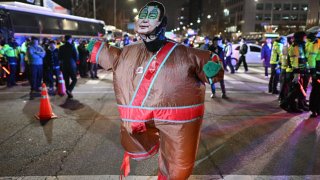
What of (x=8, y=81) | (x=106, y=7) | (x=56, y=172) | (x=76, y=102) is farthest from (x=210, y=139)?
(x=106, y=7)

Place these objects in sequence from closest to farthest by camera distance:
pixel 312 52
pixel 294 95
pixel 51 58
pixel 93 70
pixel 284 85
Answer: pixel 312 52, pixel 294 95, pixel 284 85, pixel 51 58, pixel 93 70

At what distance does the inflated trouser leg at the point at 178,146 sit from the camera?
303 centimetres

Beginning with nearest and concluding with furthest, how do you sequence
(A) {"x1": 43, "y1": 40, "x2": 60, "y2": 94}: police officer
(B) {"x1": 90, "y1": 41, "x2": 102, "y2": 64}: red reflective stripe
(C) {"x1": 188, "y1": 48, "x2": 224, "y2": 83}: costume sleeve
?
(C) {"x1": 188, "y1": 48, "x2": 224, "y2": 83}: costume sleeve
(B) {"x1": 90, "y1": 41, "x2": 102, "y2": 64}: red reflective stripe
(A) {"x1": 43, "y1": 40, "x2": 60, "y2": 94}: police officer

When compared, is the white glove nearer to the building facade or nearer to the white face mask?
the white face mask

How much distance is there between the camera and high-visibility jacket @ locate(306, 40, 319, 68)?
24.3 ft

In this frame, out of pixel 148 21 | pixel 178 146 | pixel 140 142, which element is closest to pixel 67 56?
pixel 140 142

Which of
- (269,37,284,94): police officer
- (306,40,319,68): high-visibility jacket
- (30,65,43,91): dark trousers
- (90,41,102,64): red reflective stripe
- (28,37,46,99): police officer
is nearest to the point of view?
(90,41,102,64): red reflective stripe

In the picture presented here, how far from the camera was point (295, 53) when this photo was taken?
25.0 ft

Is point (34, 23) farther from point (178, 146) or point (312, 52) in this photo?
point (178, 146)

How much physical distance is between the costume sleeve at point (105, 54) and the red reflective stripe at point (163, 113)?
49cm

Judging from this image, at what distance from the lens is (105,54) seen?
11.0 feet

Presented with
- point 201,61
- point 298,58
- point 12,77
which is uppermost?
point 201,61

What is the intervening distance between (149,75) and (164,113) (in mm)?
371

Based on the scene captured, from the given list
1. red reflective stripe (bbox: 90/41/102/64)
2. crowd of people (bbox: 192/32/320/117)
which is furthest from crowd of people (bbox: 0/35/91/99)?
red reflective stripe (bbox: 90/41/102/64)
